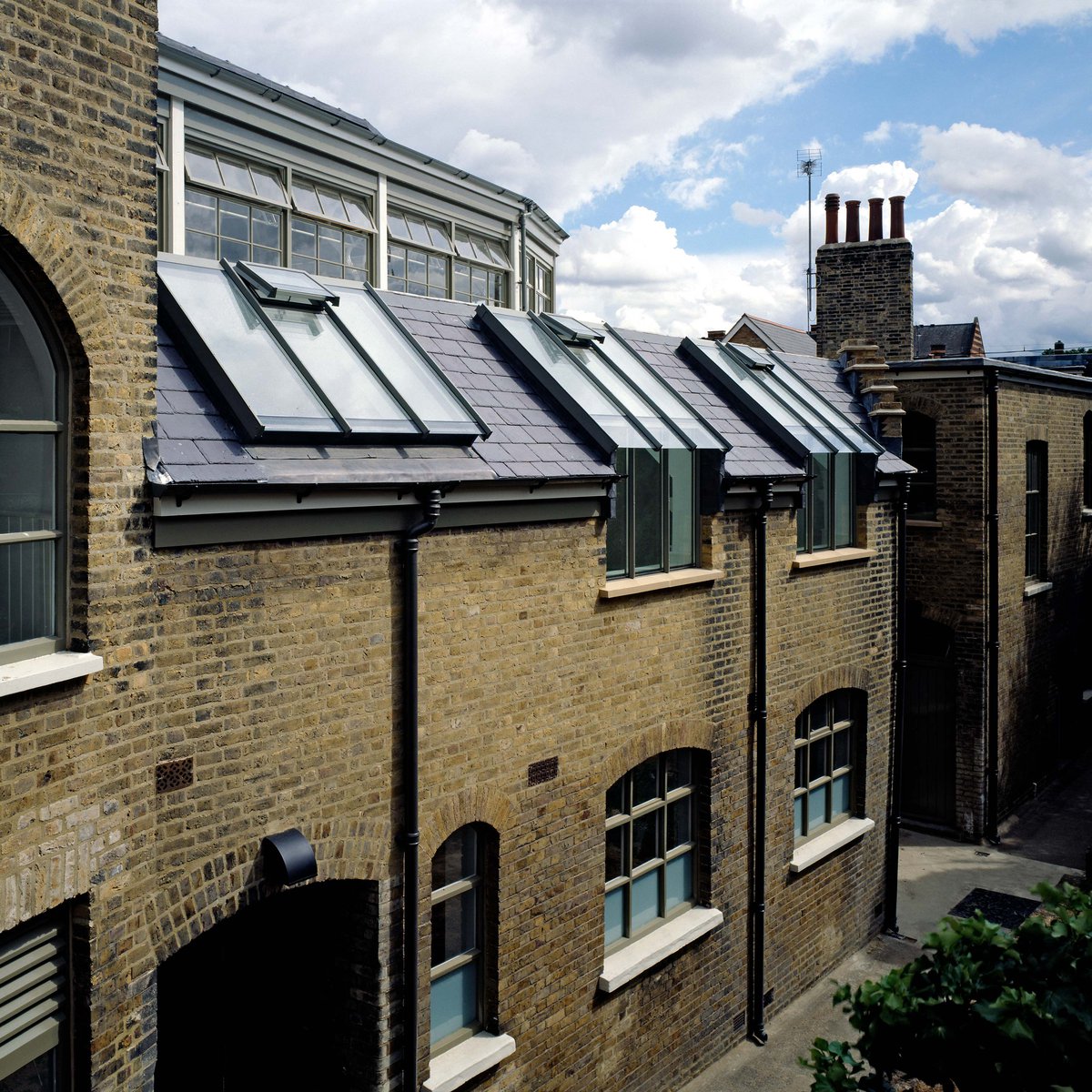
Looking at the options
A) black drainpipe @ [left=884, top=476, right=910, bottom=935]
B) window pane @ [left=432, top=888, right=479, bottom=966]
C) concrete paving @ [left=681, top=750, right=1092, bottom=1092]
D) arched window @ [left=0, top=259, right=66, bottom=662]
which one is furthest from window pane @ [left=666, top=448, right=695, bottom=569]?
arched window @ [left=0, top=259, right=66, bottom=662]

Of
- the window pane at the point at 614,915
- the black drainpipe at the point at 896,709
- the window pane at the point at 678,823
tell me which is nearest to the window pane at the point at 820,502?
the black drainpipe at the point at 896,709

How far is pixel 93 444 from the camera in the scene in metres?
5.43

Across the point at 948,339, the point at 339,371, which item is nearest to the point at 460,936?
the point at 339,371

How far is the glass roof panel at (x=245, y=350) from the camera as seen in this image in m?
6.79

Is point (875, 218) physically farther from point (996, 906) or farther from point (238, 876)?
point (238, 876)

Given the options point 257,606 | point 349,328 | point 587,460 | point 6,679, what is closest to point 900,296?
point 587,460

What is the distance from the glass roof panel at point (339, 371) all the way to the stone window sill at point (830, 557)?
18.7 ft

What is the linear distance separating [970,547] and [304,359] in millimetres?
13272

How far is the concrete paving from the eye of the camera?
10664mm

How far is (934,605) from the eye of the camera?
58.7 feet

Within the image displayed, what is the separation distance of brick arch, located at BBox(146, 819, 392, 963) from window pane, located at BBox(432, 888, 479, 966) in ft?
3.06

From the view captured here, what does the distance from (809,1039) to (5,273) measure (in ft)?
33.8

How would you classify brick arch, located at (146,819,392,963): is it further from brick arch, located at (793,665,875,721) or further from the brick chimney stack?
the brick chimney stack

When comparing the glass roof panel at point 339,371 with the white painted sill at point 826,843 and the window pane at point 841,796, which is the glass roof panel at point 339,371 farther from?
the window pane at point 841,796
